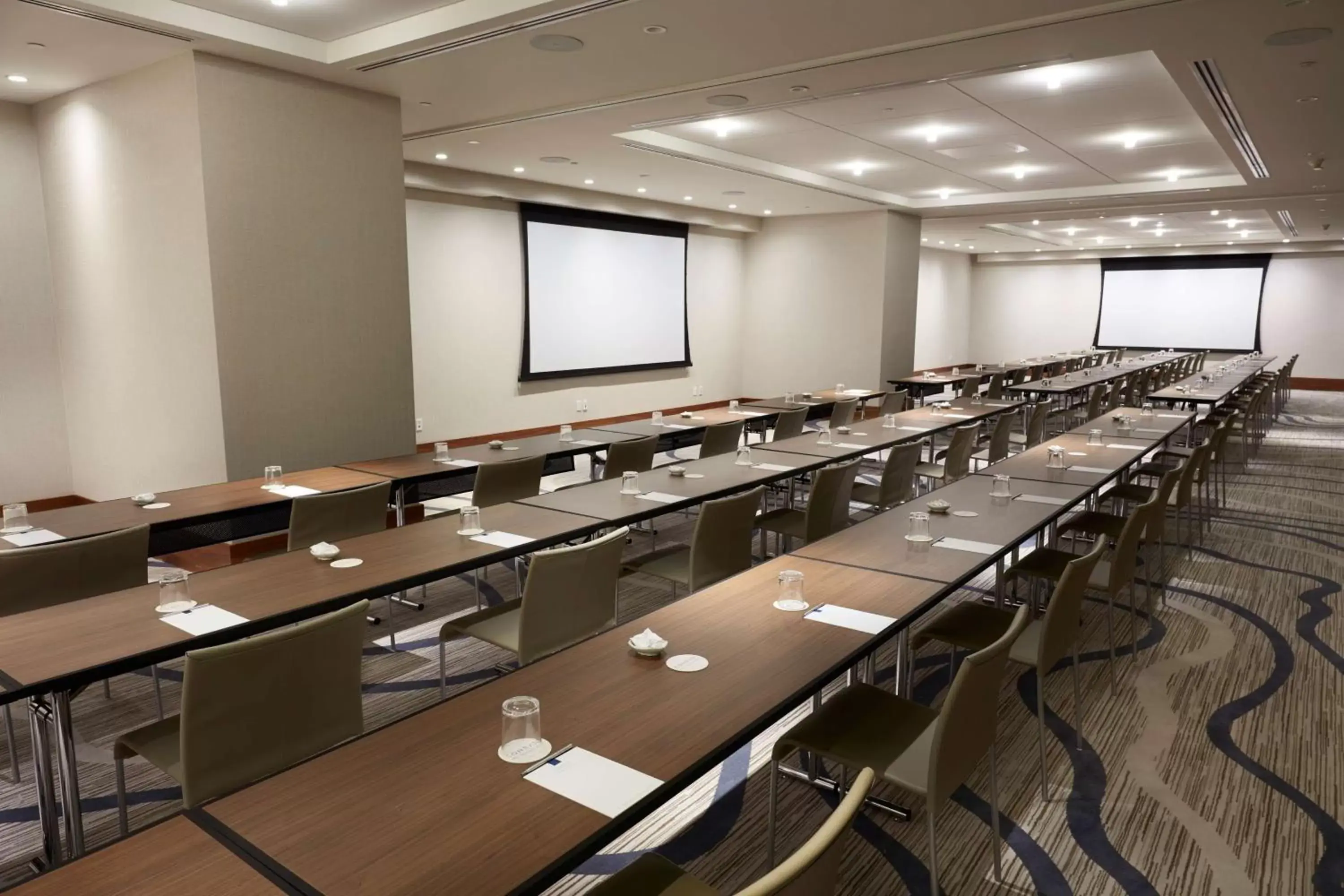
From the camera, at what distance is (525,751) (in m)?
1.98

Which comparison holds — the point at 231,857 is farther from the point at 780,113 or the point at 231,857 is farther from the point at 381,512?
the point at 780,113

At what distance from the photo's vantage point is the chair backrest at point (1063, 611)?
3088 mm

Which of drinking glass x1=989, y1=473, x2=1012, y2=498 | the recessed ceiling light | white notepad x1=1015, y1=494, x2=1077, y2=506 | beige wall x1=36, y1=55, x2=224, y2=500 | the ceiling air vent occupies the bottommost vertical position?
white notepad x1=1015, y1=494, x2=1077, y2=506

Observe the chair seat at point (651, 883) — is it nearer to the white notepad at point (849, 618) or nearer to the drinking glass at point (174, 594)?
the white notepad at point (849, 618)

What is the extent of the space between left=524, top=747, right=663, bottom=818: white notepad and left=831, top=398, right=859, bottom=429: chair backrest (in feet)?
23.4

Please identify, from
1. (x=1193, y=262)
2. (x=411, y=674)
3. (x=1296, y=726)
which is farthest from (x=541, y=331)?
(x=1193, y=262)

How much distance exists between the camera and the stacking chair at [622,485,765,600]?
4.27 m

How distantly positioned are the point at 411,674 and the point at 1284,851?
3.85m

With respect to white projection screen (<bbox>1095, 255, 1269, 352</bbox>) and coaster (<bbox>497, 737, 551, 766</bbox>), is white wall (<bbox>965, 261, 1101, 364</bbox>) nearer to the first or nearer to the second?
white projection screen (<bbox>1095, 255, 1269, 352</bbox>)

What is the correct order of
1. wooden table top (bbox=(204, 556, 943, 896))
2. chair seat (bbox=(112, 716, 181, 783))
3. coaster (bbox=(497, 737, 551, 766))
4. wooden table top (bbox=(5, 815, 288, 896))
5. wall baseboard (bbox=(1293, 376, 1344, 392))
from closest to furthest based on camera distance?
1. wooden table top (bbox=(5, 815, 288, 896))
2. wooden table top (bbox=(204, 556, 943, 896))
3. coaster (bbox=(497, 737, 551, 766))
4. chair seat (bbox=(112, 716, 181, 783))
5. wall baseboard (bbox=(1293, 376, 1344, 392))

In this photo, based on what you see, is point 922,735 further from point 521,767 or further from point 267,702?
point 267,702

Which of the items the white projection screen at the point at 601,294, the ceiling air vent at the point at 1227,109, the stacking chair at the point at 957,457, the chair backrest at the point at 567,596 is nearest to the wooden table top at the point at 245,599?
the chair backrest at the point at 567,596

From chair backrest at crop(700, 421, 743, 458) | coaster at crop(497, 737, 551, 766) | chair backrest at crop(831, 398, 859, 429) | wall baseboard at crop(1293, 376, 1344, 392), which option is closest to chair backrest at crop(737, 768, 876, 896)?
coaster at crop(497, 737, 551, 766)

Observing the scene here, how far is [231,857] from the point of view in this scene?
1.58 meters
